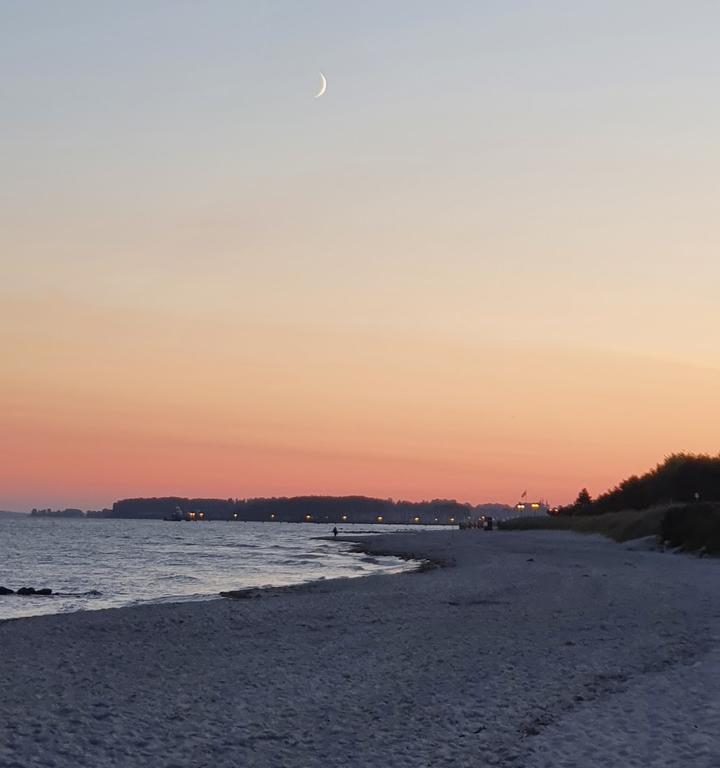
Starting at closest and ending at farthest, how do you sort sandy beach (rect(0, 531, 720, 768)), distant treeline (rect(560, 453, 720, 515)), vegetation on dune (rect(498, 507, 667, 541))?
sandy beach (rect(0, 531, 720, 768))
vegetation on dune (rect(498, 507, 667, 541))
distant treeline (rect(560, 453, 720, 515))

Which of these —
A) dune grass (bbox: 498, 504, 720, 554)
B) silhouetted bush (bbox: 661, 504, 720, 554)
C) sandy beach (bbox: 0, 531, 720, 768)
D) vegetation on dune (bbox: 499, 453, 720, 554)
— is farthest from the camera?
vegetation on dune (bbox: 499, 453, 720, 554)

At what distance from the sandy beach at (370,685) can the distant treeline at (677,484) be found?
2767 inches

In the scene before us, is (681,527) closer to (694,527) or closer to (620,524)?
(694,527)

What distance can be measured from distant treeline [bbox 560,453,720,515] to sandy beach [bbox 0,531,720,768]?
2767 inches

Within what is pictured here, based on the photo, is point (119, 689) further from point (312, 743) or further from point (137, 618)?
point (137, 618)

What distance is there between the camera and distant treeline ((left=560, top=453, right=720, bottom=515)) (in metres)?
94.2

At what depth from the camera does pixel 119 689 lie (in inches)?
569

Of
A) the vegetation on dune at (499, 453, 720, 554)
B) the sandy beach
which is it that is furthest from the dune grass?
the sandy beach

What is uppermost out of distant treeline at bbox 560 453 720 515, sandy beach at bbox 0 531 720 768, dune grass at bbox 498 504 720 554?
distant treeline at bbox 560 453 720 515

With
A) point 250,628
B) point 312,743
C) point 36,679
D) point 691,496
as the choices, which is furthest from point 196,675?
point 691,496

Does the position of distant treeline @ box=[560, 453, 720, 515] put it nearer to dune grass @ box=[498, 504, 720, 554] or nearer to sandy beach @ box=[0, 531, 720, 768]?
dune grass @ box=[498, 504, 720, 554]

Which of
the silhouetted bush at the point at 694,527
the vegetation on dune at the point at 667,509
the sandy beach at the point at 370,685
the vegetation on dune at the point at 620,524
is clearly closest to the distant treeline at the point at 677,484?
the vegetation on dune at the point at 667,509

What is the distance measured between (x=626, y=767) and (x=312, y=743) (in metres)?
3.89

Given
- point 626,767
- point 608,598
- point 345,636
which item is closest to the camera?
point 626,767
